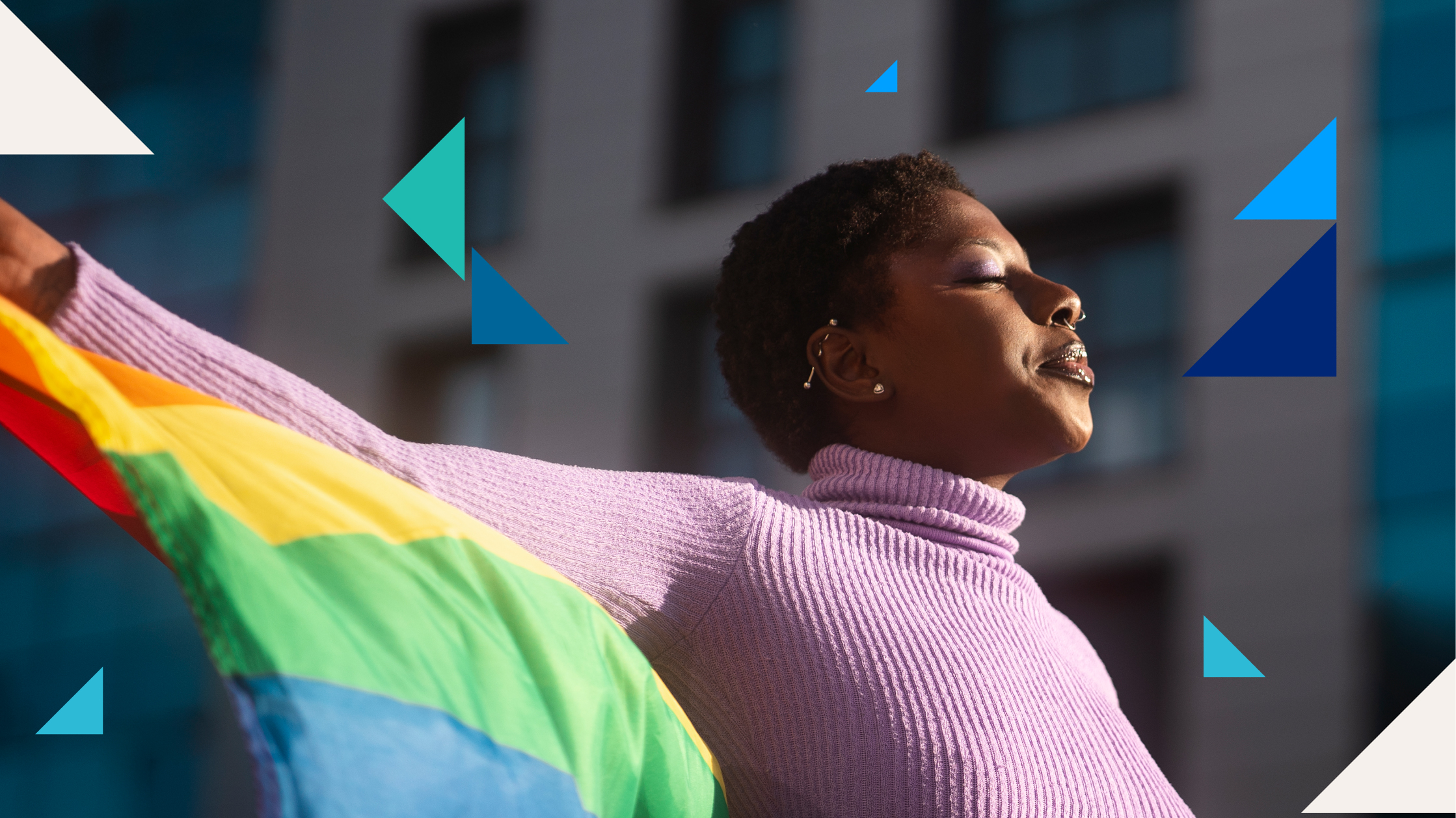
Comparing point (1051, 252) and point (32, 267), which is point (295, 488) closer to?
point (32, 267)

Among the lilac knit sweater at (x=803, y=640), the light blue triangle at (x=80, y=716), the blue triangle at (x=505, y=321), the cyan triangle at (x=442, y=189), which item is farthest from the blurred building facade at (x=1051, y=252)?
the lilac knit sweater at (x=803, y=640)

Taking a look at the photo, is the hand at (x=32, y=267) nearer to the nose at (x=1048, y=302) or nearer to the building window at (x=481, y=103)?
the nose at (x=1048, y=302)

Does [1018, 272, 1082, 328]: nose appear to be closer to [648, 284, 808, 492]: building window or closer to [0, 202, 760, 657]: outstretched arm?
[0, 202, 760, 657]: outstretched arm

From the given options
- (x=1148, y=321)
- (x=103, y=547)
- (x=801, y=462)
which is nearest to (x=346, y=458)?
(x=801, y=462)

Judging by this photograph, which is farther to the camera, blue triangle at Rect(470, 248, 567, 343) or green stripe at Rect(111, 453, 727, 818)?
blue triangle at Rect(470, 248, 567, 343)

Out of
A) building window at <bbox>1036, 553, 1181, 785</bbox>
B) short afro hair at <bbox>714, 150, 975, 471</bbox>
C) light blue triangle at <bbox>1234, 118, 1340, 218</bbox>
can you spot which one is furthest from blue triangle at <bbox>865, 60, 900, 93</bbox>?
short afro hair at <bbox>714, 150, 975, 471</bbox>

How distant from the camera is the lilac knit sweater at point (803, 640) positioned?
1.03 meters

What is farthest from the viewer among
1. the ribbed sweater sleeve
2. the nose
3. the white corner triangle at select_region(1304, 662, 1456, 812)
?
the white corner triangle at select_region(1304, 662, 1456, 812)

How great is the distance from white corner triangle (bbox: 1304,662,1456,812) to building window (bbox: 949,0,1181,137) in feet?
10.0

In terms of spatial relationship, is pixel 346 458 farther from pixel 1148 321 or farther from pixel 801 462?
pixel 1148 321

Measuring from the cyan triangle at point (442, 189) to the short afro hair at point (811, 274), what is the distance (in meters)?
1.27

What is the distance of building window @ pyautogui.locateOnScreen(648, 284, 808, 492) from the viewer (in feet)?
20.3

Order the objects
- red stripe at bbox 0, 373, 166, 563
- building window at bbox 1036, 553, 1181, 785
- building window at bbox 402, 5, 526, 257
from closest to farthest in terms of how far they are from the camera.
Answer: red stripe at bbox 0, 373, 166, 563 < building window at bbox 1036, 553, 1181, 785 < building window at bbox 402, 5, 526, 257

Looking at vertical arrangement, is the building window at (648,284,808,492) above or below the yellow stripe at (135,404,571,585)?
below
